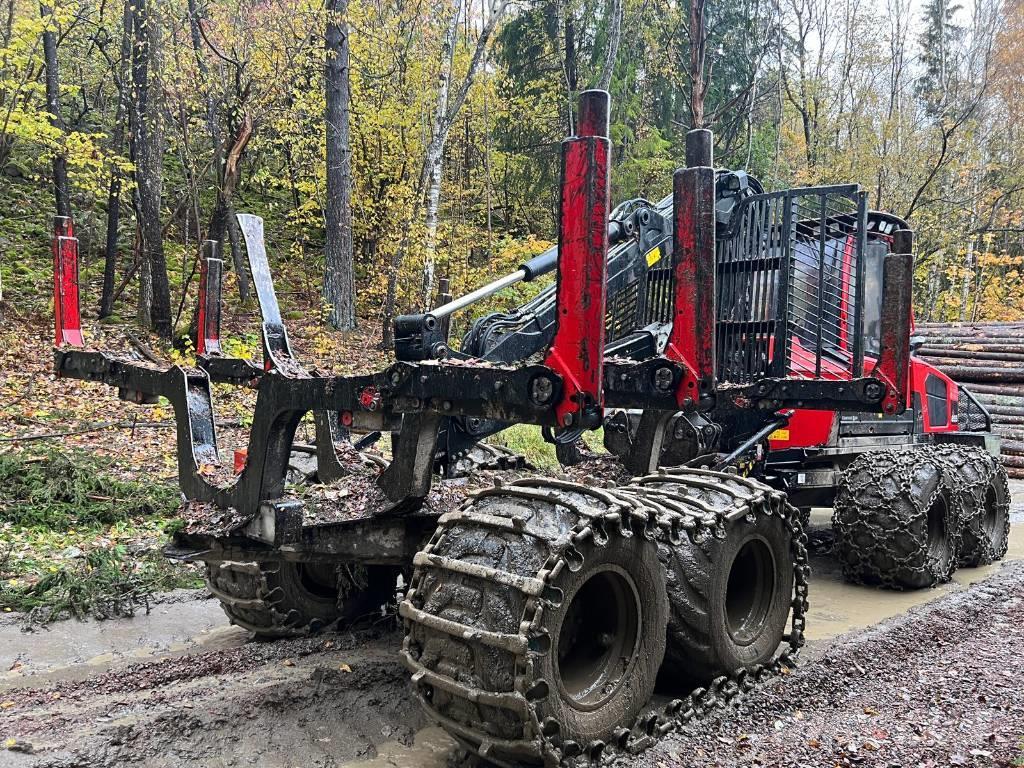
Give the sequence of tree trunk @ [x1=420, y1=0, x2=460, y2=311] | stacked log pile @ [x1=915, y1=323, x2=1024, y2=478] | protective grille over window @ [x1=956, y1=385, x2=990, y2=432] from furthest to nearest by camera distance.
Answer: tree trunk @ [x1=420, y1=0, x2=460, y2=311] < stacked log pile @ [x1=915, y1=323, x2=1024, y2=478] < protective grille over window @ [x1=956, y1=385, x2=990, y2=432]

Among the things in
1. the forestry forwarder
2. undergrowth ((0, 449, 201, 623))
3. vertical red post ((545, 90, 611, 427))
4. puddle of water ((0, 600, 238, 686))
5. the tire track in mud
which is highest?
vertical red post ((545, 90, 611, 427))

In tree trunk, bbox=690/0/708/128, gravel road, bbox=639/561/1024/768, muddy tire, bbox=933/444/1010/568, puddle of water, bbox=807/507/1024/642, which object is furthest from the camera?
tree trunk, bbox=690/0/708/128

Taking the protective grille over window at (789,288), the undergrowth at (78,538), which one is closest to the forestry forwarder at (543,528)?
the protective grille over window at (789,288)

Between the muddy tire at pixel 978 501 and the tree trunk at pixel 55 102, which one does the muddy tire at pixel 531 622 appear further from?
the tree trunk at pixel 55 102

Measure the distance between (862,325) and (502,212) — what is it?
65.1 ft

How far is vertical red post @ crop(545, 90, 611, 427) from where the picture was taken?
299 cm

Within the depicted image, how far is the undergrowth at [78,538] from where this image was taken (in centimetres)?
608

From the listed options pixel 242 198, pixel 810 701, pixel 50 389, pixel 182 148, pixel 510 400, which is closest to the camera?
pixel 510 400

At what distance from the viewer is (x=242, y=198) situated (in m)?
24.8

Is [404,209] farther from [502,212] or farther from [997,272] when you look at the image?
[997,272]

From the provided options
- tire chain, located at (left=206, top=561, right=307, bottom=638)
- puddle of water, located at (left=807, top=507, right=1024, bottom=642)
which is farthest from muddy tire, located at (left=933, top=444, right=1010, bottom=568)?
tire chain, located at (left=206, top=561, right=307, bottom=638)

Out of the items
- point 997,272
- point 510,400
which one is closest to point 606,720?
point 510,400

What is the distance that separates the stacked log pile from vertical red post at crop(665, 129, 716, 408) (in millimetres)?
12473

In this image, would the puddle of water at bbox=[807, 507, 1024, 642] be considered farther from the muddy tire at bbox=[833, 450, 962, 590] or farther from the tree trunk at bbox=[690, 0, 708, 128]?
the tree trunk at bbox=[690, 0, 708, 128]
